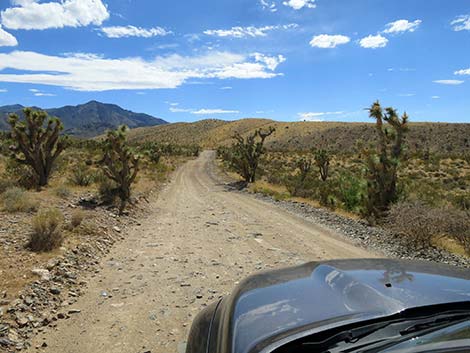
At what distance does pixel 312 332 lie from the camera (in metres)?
1.94

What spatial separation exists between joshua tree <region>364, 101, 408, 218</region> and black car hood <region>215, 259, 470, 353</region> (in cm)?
1169

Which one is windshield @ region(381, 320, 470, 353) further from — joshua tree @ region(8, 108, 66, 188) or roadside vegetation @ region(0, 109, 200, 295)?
joshua tree @ region(8, 108, 66, 188)

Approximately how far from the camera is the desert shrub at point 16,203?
1131 centimetres

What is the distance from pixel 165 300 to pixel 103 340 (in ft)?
4.58

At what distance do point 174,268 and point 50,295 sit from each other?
237cm

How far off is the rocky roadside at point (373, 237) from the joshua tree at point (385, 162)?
1182 millimetres

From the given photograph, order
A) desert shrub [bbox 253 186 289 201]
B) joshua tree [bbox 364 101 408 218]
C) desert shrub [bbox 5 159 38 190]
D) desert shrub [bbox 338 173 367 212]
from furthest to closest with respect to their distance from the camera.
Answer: desert shrub [bbox 253 186 289 201] → desert shrub [bbox 5 159 38 190] → desert shrub [bbox 338 173 367 212] → joshua tree [bbox 364 101 408 218]

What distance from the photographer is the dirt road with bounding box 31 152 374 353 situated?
5148 millimetres

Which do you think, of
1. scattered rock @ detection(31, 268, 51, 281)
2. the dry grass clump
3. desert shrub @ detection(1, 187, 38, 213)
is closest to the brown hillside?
the dry grass clump

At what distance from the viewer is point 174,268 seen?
7910 millimetres

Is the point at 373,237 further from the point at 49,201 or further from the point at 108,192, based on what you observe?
the point at 49,201

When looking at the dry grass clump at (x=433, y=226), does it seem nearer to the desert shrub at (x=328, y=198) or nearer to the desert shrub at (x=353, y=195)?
the desert shrub at (x=353, y=195)

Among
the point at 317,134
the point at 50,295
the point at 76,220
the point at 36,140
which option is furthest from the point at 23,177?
the point at 317,134

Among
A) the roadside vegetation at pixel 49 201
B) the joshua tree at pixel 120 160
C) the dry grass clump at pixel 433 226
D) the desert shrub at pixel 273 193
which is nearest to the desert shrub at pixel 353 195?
the desert shrub at pixel 273 193
